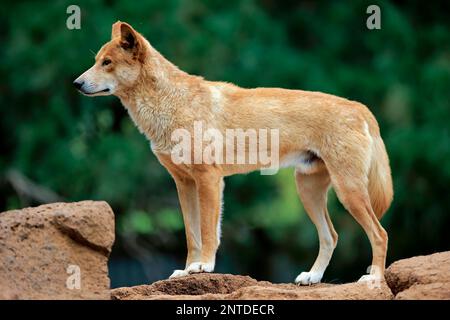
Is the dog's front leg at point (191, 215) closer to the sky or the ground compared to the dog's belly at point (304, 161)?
closer to the ground

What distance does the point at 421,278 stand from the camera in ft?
22.0

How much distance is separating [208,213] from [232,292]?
851mm

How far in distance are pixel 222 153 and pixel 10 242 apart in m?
2.31

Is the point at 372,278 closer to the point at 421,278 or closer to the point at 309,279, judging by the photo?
the point at 421,278

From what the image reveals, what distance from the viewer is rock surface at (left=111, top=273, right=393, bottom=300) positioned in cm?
647

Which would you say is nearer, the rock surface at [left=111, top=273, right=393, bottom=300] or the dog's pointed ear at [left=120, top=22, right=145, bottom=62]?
the rock surface at [left=111, top=273, right=393, bottom=300]

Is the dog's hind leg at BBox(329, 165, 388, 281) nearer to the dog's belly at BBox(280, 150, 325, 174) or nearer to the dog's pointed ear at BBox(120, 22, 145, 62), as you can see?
the dog's belly at BBox(280, 150, 325, 174)

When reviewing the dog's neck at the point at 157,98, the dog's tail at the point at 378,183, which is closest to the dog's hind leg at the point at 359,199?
the dog's tail at the point at 378,183

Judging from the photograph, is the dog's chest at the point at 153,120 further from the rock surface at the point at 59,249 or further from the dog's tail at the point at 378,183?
the dog's tail at the point at 378,183

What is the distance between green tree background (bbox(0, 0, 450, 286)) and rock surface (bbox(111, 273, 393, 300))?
7401 mm

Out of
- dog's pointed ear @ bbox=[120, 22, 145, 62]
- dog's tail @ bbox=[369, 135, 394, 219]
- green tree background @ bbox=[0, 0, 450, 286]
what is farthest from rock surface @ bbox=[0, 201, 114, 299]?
green tree background @ bbox=[0, 0, 450, 286]

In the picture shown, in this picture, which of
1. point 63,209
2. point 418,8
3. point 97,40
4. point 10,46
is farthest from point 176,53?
point 63,209

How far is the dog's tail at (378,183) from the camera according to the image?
8117 mm

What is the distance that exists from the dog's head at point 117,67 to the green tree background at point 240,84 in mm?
6927
